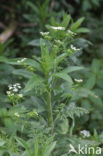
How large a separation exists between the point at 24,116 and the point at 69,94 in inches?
13.2

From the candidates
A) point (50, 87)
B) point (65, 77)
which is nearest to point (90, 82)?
point (50, 87)

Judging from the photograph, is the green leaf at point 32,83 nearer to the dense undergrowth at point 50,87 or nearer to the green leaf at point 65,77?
the dense undergrowth at point 50,87

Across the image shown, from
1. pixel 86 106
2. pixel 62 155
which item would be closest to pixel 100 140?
pixel 62 155

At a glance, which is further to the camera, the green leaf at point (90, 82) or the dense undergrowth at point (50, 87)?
the green leaf at point (90, 82)

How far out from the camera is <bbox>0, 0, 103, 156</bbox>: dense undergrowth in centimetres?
176

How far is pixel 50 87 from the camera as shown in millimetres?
1840

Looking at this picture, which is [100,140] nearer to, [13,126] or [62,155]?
[62,155]

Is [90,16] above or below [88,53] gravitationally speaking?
above

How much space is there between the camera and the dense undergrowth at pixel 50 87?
1764mm

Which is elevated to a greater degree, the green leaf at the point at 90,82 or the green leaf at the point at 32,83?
the green leaf at the point at 90,82

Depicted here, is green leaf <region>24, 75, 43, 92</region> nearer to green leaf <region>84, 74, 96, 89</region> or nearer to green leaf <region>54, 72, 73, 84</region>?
green leaf <region>54, 72, 73, 84</region>

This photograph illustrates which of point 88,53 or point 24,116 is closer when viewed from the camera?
point 24,116

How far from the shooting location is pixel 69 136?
6.84 ft

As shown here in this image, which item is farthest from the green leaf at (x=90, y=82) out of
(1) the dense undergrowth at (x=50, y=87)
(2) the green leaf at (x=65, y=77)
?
(2) the green leaf at (x=65, y=77)
